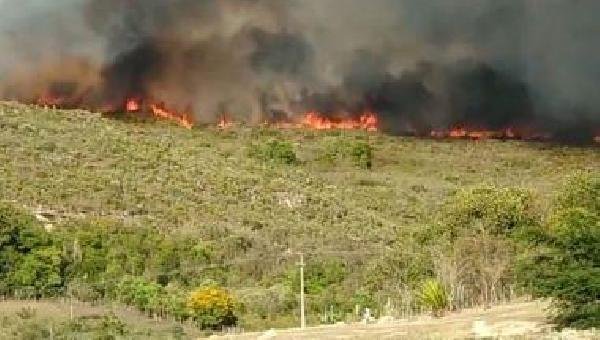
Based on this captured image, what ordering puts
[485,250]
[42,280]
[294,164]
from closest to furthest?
[485,250]
[42,280]
[294,164]

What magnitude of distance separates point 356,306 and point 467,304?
6.95 meters

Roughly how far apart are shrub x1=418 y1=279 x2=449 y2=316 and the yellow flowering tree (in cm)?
1077

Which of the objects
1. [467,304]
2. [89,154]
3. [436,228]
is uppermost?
[89,154]

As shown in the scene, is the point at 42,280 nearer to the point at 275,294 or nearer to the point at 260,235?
the point at 275,294

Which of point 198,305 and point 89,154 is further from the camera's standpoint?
point 89,154

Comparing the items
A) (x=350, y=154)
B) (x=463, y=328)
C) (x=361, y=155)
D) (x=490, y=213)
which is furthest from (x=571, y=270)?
(x=350, y=154)

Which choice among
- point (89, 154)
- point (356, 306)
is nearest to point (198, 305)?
point (356, 306)

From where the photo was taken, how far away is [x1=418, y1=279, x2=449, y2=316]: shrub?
3738 centimetres

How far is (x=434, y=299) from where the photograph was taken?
37.8 metres

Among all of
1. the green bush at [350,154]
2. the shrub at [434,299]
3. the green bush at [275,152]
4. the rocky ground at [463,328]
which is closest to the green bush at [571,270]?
the rocky ground at [463,328]

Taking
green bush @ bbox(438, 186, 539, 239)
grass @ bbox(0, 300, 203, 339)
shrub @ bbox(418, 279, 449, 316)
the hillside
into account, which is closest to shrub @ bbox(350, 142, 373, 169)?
the hillside

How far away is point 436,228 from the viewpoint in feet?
172

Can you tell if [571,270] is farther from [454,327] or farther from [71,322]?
[71,322]

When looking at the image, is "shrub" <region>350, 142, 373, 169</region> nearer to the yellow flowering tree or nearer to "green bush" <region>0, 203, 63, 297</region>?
"green bush" <region>0, 203, 63, 297</region>
